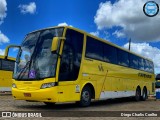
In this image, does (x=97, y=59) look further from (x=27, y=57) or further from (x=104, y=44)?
(x=27, y=57)

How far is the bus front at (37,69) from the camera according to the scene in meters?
13.1

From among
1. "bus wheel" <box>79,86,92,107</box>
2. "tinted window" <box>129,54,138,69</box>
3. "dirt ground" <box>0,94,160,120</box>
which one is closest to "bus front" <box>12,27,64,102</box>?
"dirt ground" <box>0,94,160,120</box>

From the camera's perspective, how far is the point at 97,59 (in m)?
16.6

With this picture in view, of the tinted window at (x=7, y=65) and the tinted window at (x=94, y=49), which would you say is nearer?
the tinted window at (x=94, y=49)

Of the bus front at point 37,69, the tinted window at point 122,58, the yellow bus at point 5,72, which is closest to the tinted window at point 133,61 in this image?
the tinted window at point 122,58

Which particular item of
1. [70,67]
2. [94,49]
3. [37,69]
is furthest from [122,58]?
[37,69]

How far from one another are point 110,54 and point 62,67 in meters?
5.51

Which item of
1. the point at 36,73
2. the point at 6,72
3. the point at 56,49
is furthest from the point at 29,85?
the point at 6,72

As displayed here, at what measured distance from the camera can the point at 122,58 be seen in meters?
20.8

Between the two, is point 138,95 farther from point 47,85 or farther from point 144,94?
point 47,85

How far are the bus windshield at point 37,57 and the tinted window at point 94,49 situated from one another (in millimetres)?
2091

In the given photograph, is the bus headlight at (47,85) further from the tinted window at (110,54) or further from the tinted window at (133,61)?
the tinted window at (133,61)

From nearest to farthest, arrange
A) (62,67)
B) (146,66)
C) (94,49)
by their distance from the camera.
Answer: (62,67), (94,49), (146,66)

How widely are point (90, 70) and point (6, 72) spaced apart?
13.9m
